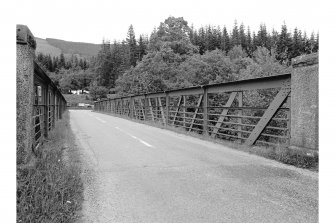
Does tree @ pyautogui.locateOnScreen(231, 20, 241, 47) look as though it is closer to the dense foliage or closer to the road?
the dense foliage

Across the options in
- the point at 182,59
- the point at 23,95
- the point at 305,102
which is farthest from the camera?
the point at 182,59

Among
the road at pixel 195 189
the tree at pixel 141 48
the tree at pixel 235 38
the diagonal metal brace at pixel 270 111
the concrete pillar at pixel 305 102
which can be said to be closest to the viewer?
the road at pixel 195 189

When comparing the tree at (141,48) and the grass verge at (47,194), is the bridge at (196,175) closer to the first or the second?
the grass verge at (47,194)

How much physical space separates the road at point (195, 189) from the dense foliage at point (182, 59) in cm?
949

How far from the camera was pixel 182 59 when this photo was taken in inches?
1821

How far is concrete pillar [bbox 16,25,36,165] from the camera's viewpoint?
4.11m

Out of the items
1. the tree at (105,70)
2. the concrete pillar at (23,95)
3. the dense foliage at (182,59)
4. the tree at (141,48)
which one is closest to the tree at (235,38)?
the dense foliage at (182,59)

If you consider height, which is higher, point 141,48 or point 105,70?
point 141,48

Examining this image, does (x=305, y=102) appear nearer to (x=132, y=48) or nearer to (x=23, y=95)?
(x=23, y=95)

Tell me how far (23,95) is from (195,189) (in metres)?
2.98

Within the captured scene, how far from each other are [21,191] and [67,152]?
4509mm

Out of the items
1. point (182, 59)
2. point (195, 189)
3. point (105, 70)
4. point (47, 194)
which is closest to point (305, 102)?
point (195, 189)

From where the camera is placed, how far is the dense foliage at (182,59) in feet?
99.3

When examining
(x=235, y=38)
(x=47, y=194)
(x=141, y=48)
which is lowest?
(x=47, y=194)
